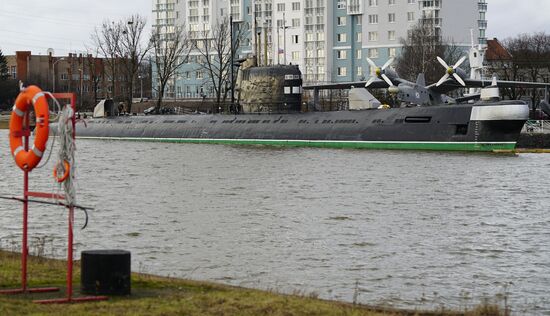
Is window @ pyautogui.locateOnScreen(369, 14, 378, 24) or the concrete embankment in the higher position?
window @ pyautogui.locateOnScreen(369, 14, 378, 24)

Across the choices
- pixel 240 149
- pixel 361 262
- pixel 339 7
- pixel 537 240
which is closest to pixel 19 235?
pixel 361 262

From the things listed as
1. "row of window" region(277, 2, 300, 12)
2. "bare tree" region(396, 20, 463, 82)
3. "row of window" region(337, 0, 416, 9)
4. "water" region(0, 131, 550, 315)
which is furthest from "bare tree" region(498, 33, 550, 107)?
"water" region(0, 131, 550, 315)

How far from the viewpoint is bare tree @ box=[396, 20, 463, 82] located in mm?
113562

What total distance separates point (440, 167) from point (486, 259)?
24.9m

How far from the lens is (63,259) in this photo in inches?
753

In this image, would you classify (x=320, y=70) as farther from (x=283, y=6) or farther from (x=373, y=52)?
(x=283, y=6)

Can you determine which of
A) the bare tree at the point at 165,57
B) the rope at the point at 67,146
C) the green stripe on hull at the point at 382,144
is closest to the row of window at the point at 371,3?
the bare tree at the point at 165,57

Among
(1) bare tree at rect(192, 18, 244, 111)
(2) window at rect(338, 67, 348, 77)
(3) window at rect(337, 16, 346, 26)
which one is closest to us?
(1) bare tree at rect(192, 18, 244, 111)

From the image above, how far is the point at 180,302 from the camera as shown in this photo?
45.3 ft

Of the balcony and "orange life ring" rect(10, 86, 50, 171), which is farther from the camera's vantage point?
the balcony

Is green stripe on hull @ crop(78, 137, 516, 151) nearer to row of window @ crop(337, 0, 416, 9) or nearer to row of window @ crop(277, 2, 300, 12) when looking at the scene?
row of window @ crop(337, 0, 416, 9)

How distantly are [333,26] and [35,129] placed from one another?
142261 mm

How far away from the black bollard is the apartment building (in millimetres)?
118672

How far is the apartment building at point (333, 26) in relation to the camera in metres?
140
